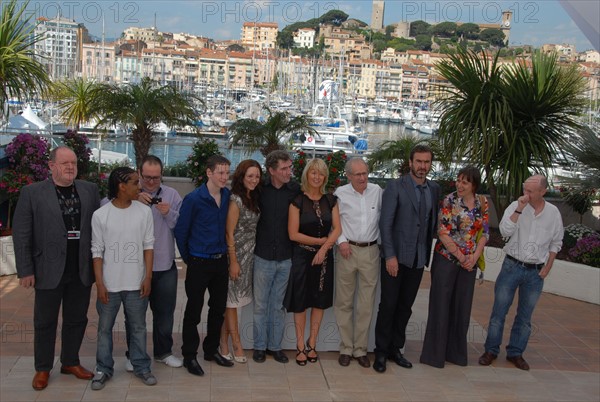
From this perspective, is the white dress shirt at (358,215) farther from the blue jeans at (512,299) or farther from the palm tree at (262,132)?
the palm tree at (262,132)

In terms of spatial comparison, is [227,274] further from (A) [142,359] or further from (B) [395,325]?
(B) [395,325]

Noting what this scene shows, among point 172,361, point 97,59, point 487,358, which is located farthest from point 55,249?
point 97,59

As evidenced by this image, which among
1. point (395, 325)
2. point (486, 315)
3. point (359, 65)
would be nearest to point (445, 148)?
point (486, 315)

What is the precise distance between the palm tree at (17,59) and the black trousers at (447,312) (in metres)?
5.59

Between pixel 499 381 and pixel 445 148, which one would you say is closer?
pixel 499 381

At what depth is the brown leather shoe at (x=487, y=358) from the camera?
539 centimetres

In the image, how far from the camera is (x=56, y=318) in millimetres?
4449

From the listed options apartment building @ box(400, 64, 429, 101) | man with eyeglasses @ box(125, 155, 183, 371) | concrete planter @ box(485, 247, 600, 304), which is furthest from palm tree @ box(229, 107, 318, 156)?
apartment building @ box(400, 64, 429, 101)

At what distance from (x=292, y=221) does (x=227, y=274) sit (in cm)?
58

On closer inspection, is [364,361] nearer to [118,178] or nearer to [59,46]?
[118,178]

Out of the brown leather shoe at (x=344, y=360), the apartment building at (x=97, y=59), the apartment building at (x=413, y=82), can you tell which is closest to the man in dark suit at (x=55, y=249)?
the brown leather shoe at (x=344, y=360)

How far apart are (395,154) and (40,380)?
6.21 m

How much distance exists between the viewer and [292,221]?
4.83 m

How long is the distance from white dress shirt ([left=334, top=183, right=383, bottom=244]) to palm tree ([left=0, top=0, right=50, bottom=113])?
5.02 metres
